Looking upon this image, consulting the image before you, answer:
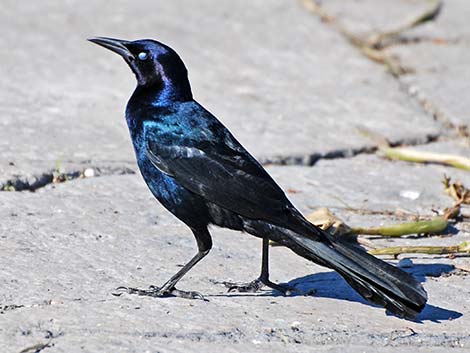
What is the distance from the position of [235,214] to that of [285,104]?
86.3 inches

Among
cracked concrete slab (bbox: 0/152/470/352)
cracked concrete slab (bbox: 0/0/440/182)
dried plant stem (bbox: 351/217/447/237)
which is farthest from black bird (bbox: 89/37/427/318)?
cracked concrete slab (bbox: 0/0/440/182)

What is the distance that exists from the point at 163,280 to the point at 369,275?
0.67m

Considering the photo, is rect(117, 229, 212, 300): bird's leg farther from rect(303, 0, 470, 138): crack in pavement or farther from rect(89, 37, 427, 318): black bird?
rect(303, 0, 470, 138): crack in pavement

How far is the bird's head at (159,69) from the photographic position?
144 inches

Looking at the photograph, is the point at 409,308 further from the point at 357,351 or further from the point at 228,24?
the point at 228,24

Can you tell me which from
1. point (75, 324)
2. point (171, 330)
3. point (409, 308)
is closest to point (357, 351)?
point (409, 308)

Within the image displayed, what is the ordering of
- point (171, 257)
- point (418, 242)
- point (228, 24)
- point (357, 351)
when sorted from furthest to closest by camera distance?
point (228, 24), point (418, 242), point (171, 257), point (357, 351)

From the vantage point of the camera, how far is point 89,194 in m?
4.16

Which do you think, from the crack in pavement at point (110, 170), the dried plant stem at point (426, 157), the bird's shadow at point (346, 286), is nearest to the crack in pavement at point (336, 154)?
the crack in pavement at point (110, 170)

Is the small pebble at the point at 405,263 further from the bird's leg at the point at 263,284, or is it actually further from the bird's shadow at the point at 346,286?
the bird's leg at the point at 263,284

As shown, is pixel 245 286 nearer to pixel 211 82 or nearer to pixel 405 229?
pixel 405 229

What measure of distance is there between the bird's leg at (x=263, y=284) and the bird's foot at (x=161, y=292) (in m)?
0.12

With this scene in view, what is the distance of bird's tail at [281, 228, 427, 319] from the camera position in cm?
315

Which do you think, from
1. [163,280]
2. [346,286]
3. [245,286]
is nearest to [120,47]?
[163,280]
